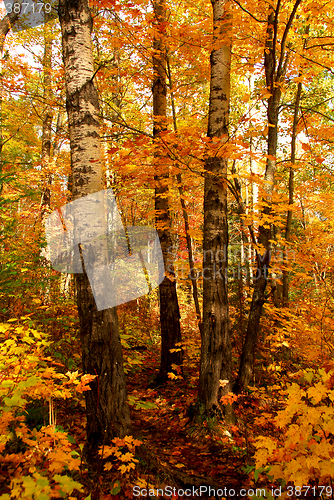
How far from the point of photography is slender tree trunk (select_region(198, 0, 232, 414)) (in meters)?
3.42

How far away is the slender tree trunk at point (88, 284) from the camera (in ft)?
8.25

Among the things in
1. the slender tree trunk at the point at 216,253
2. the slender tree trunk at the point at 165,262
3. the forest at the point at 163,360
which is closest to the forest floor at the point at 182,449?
the forest at the point at 163,360

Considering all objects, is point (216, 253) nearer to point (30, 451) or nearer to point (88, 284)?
point (88, 284)

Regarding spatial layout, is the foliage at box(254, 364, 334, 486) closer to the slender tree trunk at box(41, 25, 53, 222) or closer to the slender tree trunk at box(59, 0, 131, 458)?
the slender tree trunk at box(59, 0, 131, 458)

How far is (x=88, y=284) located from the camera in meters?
2.60

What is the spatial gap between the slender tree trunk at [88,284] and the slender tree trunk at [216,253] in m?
1.25

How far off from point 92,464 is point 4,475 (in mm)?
852

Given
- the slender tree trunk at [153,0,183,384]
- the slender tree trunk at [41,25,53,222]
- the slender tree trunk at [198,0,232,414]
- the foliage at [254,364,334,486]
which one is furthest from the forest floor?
the slender tree trunk at [41,25,53,222]

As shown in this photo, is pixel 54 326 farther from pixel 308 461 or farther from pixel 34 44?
pixel 34 44

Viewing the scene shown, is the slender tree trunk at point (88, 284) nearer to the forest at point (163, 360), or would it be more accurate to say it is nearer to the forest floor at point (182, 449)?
the forest at point (163, 360)

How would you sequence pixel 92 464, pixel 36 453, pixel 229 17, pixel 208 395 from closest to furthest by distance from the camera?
pixel 36 453 → pixel 92 464 → pixel 208 395 → pixel 229 17

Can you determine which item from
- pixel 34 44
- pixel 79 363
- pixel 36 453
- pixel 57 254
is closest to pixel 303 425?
pixel 36 453

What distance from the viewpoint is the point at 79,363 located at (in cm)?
426

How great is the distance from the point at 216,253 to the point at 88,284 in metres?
1.75
